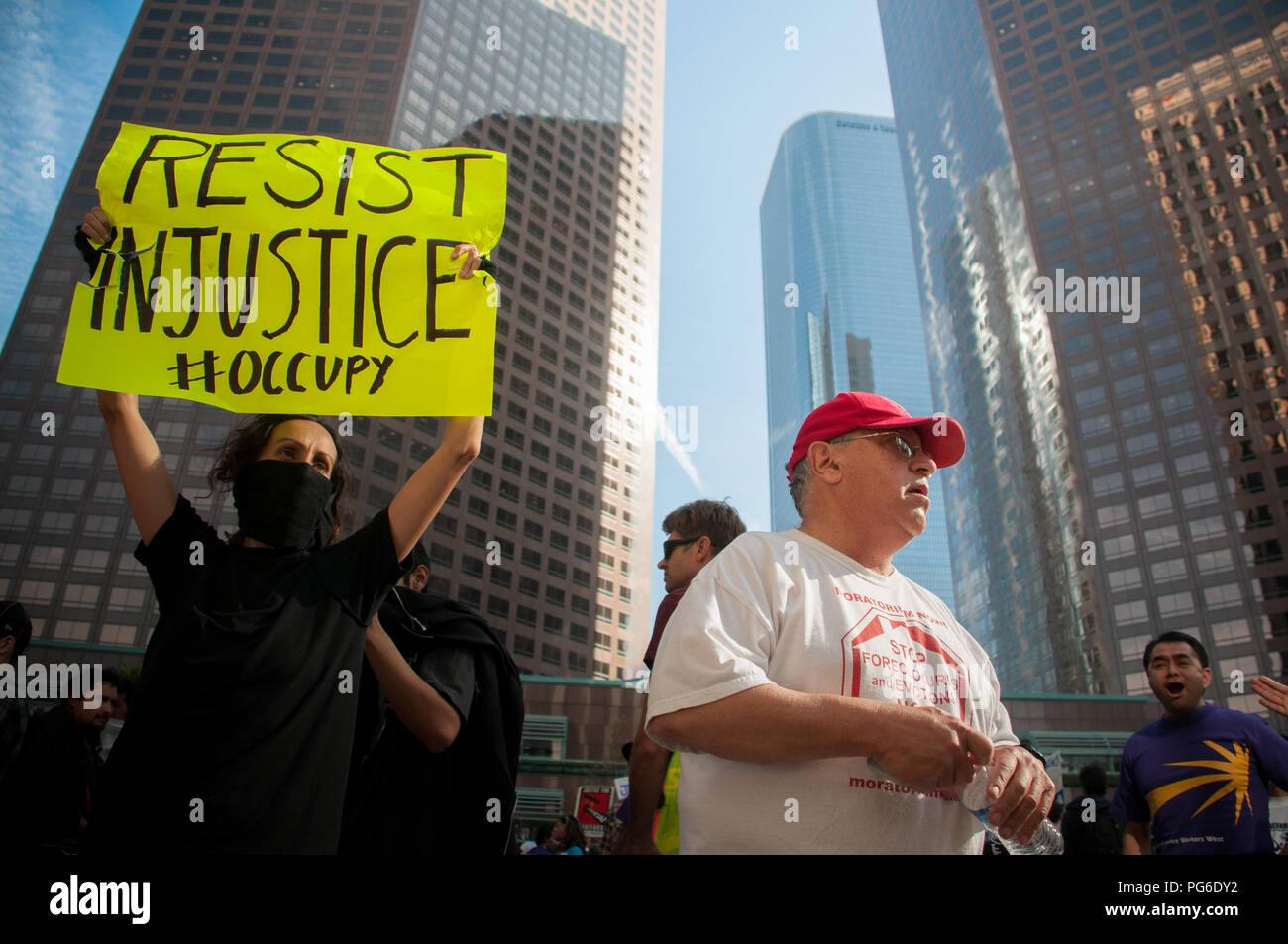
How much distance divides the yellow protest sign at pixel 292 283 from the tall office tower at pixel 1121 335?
7005 centimetres

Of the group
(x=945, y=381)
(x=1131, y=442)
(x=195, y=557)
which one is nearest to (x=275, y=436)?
(x=195, y=557)

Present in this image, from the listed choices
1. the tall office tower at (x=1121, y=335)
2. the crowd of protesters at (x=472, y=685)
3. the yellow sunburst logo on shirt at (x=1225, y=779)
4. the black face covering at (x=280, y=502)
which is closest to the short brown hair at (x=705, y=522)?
the crowd of protesters at (x=472, y=685)

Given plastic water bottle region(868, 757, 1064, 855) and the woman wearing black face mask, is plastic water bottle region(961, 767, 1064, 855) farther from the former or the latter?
the woman wearing black face mask

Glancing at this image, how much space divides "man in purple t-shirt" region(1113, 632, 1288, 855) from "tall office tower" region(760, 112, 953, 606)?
148m

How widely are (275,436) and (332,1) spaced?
11354cm

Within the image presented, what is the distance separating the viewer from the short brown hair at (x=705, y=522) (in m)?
3.81

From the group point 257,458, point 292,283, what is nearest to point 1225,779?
point 257,458

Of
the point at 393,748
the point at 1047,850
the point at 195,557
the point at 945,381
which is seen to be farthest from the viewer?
the point at 945,381

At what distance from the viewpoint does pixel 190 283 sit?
2.61 meters

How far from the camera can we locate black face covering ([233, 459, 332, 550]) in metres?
2.31

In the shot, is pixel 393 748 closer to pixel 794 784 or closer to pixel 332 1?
pixel 794 784

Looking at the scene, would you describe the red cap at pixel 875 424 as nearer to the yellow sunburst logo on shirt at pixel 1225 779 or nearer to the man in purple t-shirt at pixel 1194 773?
the man in purple t-shirt at pixel 1194 773

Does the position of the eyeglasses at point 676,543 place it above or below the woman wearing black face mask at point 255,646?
above

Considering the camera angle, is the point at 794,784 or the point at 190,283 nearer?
the point at 794,784
